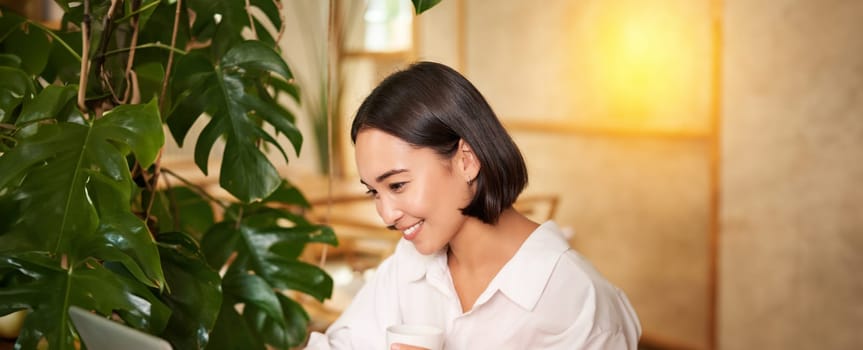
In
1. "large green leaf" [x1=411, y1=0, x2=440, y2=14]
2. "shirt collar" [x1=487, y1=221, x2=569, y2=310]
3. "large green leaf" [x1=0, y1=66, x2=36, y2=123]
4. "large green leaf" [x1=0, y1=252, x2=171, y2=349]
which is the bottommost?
"shirt collar" [x1=487, y1=221, x2=569, y2=310]

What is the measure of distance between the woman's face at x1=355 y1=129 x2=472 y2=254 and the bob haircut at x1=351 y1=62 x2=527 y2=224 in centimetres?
2

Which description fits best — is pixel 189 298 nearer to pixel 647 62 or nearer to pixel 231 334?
pixel 231 334

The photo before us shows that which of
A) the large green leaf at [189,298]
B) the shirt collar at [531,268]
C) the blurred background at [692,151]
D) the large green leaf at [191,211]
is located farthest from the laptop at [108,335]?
the blurred background at [692,151]

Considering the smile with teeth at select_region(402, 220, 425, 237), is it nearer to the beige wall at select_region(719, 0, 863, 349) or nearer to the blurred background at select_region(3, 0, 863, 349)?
the blurred background at select_region(3, 0, 863, 349)

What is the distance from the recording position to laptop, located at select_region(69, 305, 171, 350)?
103cm

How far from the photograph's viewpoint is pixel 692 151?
3.97m

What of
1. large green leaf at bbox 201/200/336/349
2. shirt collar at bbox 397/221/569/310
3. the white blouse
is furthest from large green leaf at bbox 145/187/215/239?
shirt collar at bbox 397/221/569/310

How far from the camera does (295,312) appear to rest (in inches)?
78.0

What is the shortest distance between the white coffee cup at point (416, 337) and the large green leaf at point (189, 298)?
1.32ft

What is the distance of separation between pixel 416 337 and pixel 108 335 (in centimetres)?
40

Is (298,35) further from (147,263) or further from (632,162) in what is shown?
(147,263)

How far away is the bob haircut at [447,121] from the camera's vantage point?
150 centimetres

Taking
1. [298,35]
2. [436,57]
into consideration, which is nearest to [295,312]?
[436,57]

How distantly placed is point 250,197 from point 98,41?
1.23 ft
